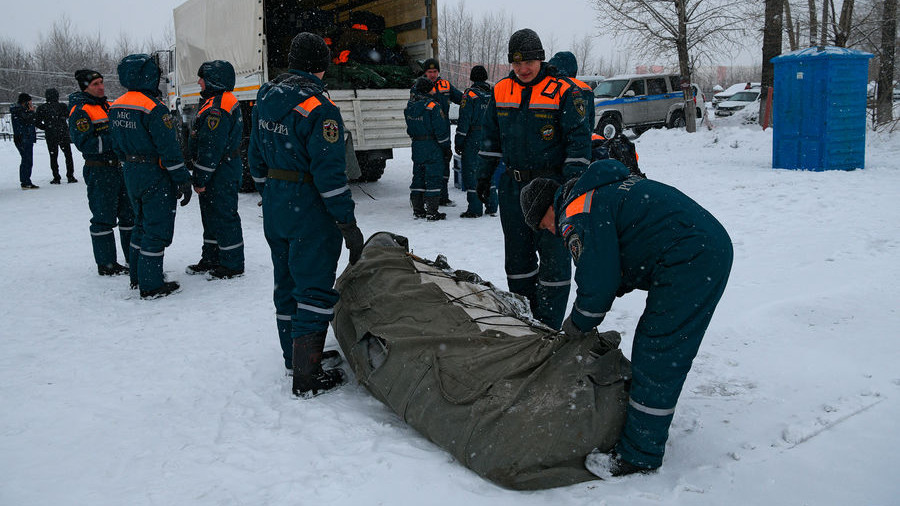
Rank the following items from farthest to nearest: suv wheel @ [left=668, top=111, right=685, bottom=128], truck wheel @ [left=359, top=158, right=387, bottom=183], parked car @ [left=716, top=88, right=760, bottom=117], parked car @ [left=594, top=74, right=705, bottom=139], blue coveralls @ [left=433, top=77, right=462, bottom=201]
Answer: parked car @ [left=716, top=88, right=760, bottom=117] → suv wheel @ [left=668, top=111, right=685, bottom=128] → parked car @ [left=594, top=74, right=705, bottom=139] → truck wheel @ [left=359, top=158, right=387, bottom=183] → blue coveralls @ [left=433, top=77, right=462, bottom=201]

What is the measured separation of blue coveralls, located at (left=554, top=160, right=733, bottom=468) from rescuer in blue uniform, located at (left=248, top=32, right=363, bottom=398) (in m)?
1.43

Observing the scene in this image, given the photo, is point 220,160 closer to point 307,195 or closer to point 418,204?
point 307,195

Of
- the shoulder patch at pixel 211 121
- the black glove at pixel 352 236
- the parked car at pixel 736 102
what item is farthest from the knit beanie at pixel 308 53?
the parked car at pixel 736 102

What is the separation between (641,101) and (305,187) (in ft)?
56.8

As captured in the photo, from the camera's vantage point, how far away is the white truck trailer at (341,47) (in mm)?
8977

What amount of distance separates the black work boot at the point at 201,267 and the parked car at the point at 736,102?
23.6m

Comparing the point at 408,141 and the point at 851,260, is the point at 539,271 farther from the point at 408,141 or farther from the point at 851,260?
the point at 408,141

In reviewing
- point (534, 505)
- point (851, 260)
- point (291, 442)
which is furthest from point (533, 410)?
point (851, 260)

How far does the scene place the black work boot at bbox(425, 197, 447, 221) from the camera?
8203mm

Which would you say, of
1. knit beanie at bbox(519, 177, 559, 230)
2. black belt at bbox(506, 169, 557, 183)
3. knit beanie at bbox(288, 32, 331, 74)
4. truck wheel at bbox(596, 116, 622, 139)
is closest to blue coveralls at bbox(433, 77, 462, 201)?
black belt at bbox(506, 169, 557, 183)

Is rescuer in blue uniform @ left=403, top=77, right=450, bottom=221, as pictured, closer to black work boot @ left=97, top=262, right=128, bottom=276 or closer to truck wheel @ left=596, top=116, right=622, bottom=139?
black work boot @ left=97, top=262, right=128, bottom=276

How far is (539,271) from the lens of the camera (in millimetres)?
4250

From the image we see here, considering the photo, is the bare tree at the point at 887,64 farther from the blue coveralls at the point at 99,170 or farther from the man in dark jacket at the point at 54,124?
the man in dark jacket at the point at 54,124

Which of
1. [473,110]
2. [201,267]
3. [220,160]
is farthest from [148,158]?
[473,110]
